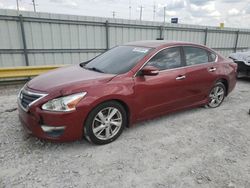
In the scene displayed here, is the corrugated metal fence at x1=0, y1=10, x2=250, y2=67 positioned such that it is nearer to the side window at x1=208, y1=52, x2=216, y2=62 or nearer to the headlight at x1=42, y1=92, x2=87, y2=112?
the side window at x1=208, y1=52, x2=216, y2=62

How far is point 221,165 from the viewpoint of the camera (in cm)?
266

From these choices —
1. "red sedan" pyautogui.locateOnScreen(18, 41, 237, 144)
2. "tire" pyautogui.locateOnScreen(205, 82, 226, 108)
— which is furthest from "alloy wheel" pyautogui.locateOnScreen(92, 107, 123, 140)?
"tire" pyautogui.locateOnScreen(205, 82, 226, 108)

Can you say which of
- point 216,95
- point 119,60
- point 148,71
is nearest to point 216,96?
point 216,95

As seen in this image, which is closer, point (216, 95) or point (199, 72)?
point (199, 72)

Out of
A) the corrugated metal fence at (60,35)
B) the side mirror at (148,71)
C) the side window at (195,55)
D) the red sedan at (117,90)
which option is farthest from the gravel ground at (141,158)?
the corrugated metal fence at (60,35)

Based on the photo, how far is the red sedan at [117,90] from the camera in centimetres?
270

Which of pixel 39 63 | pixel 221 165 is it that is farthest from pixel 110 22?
pixel 221 165

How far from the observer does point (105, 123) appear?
9.89 feet

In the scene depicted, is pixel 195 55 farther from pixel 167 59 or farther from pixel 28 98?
pixel 28 98

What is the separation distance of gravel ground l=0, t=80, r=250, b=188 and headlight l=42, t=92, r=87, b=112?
66cm

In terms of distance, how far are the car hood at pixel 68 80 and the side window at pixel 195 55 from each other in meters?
1.74

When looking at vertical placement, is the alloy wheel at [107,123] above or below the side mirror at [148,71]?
below

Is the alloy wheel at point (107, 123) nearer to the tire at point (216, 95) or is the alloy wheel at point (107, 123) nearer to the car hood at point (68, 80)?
the car hood at point (68, 80)

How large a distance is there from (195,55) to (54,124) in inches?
121
